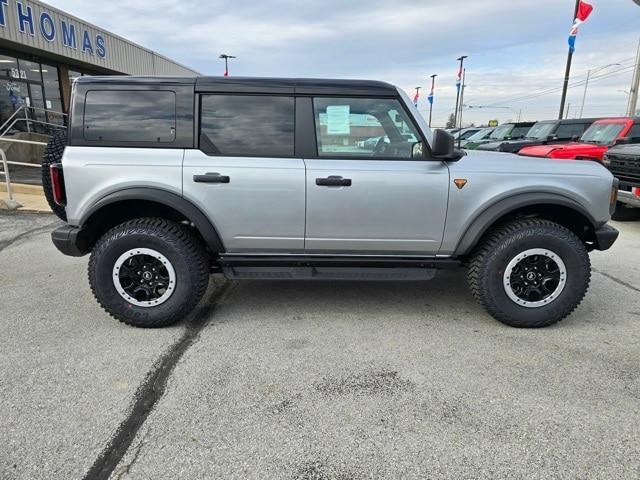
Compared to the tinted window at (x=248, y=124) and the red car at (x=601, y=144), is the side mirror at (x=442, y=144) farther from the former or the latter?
the red car at (x=601, y=144)

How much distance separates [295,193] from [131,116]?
136cm

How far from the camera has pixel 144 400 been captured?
100 inches

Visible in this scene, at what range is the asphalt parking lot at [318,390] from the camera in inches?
82.4

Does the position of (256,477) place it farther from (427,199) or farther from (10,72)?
(10,72)

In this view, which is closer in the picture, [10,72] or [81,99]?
[81,99]

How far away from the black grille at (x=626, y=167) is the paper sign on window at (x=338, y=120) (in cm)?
590

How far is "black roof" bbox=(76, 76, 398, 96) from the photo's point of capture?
132 inches

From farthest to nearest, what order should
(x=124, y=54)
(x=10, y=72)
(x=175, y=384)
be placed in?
(x=124, y=54)
(x=10, y=72)
(x=175, y=384)

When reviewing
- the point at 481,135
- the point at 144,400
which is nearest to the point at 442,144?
the point at 144,400

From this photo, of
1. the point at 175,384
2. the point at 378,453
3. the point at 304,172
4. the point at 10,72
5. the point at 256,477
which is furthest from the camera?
the point at 10,72

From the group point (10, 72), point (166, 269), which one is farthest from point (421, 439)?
point (10, 72)

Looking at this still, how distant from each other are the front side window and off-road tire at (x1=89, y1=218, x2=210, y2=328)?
1307 millimetres

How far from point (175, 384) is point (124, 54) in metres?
18.3

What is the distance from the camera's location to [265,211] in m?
3.36
